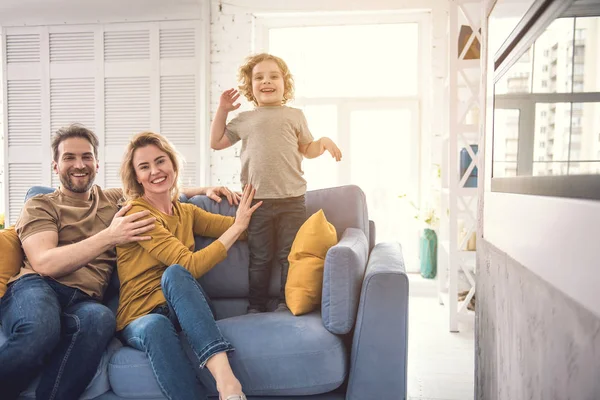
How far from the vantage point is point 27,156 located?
4.39 metres

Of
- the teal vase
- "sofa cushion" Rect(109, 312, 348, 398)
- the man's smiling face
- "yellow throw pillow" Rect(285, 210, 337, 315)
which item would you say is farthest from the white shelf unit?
the man's smiling face

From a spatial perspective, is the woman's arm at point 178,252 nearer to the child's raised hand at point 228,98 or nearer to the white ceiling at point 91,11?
the child's raised hand at point 228,98

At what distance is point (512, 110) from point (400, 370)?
0.99 meters

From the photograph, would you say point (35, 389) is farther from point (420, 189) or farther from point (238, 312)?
point (420, 189)

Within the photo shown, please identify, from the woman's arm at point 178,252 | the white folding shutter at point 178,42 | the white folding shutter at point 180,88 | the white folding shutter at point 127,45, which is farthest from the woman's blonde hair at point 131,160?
the white folding shutter at point 127,45

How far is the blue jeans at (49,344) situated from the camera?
57.8 inches

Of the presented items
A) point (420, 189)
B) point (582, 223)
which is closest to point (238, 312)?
point (582, 223)

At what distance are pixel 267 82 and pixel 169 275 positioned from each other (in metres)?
1.10

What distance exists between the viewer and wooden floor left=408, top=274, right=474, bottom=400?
2.17 meters

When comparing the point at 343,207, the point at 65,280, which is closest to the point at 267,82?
the point at 343,207

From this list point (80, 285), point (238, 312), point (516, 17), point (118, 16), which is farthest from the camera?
point (118, 16)

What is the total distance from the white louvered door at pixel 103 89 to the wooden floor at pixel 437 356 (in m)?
2.21

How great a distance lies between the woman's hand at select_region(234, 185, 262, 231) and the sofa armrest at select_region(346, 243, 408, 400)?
2.15ft

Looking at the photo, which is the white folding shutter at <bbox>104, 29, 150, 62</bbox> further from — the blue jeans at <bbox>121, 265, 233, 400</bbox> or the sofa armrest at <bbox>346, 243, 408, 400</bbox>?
the sofa armrest at <bbox>346, 243, 408, 400</bbox>
